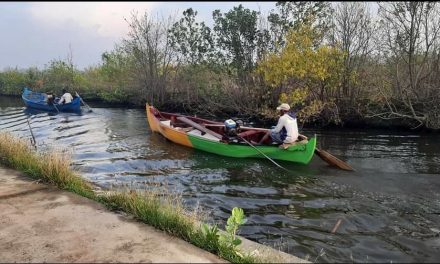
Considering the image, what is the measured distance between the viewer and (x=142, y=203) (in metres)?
6.43

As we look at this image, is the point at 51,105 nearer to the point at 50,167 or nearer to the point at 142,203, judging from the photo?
the point at 50,167

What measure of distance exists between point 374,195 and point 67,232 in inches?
257

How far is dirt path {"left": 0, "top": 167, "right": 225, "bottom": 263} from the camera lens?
5.04 meters

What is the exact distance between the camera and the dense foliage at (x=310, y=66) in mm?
17078

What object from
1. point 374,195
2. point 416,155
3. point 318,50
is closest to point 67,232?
point 374,195

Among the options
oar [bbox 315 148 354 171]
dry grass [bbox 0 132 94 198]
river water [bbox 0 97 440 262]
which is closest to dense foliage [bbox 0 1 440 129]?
river water [bbox 0 97 440 262]

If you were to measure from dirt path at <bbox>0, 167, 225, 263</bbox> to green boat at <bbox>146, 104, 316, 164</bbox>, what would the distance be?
6.32 meters

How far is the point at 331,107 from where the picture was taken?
18875 millimetres

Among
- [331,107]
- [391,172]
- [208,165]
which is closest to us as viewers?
[391,172]

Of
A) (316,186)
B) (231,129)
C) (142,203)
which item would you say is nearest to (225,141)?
(231,129)

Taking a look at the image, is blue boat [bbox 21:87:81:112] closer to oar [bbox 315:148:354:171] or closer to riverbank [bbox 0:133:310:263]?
riverbank [bbox 0:133:310:263]

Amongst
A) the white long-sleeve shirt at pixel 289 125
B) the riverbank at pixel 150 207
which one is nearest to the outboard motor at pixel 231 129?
the white long-sleeve shirt at pixel 289 125

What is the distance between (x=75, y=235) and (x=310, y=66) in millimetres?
13650

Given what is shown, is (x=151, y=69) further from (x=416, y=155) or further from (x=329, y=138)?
(x=416, y=155)
